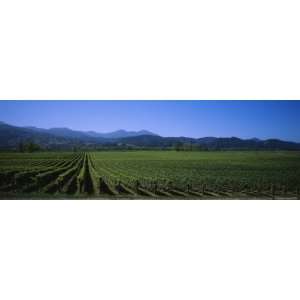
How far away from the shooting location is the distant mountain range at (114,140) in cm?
758

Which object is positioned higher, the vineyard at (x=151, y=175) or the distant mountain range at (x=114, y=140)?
the distant mountain range at (x=114, y=140)

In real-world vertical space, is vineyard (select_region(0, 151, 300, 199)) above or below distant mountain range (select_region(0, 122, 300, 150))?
below

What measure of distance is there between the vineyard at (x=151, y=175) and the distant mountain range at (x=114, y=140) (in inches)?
7.0

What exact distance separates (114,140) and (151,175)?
1069 mm

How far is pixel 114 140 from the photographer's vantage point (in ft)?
25.8

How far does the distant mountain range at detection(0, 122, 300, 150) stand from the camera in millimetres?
7582

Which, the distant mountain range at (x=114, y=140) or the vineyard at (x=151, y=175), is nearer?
the vineyard at (x=151, y=175)

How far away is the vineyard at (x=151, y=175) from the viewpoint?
7.41 metres

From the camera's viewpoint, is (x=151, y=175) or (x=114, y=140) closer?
(x=151, y=175)

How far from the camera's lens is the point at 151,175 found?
25.2 feet

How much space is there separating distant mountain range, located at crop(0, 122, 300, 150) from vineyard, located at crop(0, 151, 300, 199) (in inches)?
7.0

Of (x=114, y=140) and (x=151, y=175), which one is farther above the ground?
(x=114, y=140)
